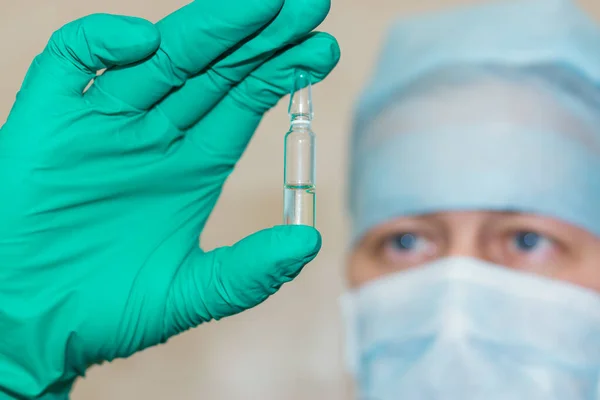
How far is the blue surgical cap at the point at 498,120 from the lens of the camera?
1164 mm

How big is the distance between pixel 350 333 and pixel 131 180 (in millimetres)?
666

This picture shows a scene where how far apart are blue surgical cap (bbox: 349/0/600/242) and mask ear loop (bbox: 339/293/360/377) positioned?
7.2 inches

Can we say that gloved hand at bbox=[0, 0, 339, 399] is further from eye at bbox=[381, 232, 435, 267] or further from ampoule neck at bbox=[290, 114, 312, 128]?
eye at bbox=[381, 232, 435, 267]

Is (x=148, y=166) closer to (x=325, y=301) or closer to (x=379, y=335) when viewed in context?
(x=379, y=335)

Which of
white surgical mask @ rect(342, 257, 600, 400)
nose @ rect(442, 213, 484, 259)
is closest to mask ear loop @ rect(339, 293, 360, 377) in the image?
white surgical mask @ rect(342, 257, 600, 400)

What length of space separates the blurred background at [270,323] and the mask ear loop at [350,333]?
29cm

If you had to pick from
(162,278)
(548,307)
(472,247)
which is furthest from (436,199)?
(162,278)

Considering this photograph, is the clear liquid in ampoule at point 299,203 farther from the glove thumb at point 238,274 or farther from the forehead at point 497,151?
the forehead at point 497,151

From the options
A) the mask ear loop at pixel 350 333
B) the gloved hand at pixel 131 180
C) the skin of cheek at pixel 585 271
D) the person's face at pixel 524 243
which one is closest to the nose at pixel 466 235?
the person's face at pixel 524 243

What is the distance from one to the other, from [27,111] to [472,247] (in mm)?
775

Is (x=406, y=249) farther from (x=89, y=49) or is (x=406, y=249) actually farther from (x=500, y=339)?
(x=89, y=49)

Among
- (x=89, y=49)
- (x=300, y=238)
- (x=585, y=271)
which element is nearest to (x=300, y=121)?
(x=300, y=238)

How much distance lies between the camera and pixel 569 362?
1.15 m

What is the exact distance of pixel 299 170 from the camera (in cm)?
82
